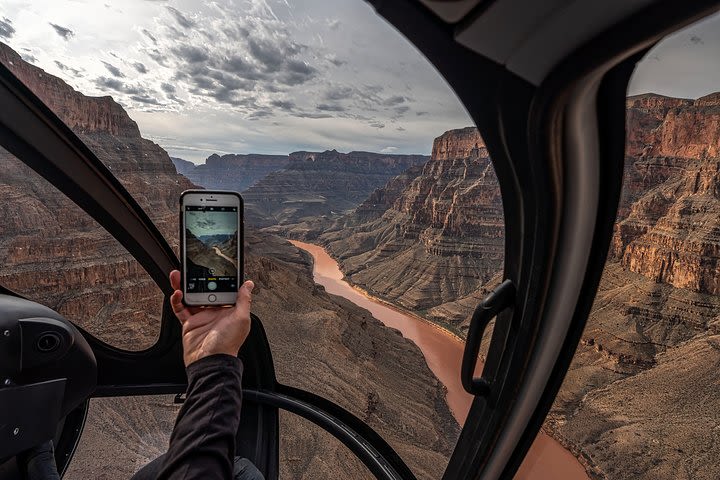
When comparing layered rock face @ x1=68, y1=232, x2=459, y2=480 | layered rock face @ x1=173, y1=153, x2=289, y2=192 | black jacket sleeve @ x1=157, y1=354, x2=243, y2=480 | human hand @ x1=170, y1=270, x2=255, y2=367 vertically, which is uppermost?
layered rock face @ x1=173, y1=153, x2=289, y2=192

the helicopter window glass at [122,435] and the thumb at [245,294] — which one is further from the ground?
the thumb at [245,294]

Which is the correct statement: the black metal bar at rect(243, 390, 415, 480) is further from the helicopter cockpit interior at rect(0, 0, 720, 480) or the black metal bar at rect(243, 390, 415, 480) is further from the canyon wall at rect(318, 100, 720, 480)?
the canyon wall at rect(318, 100, 720, 480)

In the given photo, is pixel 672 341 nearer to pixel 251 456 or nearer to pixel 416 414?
pixel 251 456

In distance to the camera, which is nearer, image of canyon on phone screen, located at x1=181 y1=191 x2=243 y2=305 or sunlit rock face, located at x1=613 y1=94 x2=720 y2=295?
sunlit rock face, located at x1=613 y1=94 x2=720 y2=295

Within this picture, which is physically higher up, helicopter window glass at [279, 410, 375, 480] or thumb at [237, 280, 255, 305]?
thumb at [237, 280, 255, 305]

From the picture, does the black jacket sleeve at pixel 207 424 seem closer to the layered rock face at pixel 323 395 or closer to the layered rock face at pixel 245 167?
the layered rock face at pixel 323 395

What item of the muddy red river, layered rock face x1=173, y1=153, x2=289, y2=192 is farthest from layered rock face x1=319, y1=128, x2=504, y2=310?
layered rock face x1=173, y1=153, x2=289, y2=192

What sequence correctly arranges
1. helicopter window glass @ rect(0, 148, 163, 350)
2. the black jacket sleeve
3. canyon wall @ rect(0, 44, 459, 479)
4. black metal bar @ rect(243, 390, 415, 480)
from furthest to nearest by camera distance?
1. helicopter window glass @ rect(0, 148, 163, 350)
2. canyon wall @ rect(0, 44, 459, 479)
3. black metal bar @ rect(243, 390, 415, 480)
4. the black jacket sleeve

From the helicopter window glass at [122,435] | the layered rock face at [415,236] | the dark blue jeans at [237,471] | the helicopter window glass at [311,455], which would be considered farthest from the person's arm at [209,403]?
the layered rock face at [415,236]
